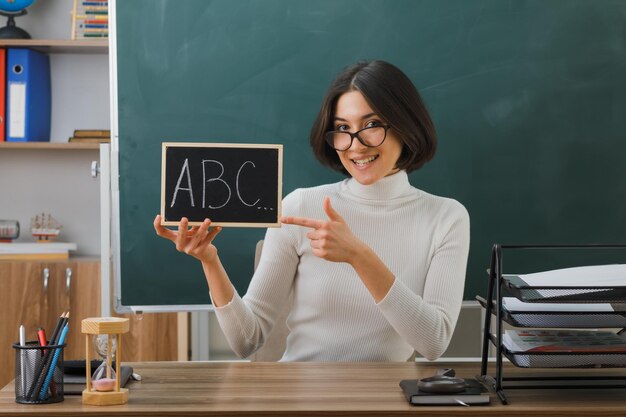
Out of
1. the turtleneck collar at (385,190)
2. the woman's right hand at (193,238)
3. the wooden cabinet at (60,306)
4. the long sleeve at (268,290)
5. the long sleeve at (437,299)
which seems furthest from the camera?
the wooden cabinet at (60,306)

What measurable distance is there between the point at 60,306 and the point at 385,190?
1652mm

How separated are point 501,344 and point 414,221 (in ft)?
2.19

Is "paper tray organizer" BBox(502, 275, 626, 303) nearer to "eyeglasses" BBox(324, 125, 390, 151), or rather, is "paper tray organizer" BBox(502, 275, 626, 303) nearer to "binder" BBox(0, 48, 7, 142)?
"eyeglasses" BBox(324, 125, 390, 151)

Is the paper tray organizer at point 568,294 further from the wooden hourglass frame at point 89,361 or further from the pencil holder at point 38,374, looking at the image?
the pencil holder at point 38,374

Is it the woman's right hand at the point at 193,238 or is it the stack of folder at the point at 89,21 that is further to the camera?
the stack of folder at the point at 89,21

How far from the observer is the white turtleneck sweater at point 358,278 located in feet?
6.22

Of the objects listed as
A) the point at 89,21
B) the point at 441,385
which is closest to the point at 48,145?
the point at 89,21

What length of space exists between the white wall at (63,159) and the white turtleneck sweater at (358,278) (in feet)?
5.90

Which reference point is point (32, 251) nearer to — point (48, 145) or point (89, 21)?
point (48, 145)

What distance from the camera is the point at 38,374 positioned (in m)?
1.33

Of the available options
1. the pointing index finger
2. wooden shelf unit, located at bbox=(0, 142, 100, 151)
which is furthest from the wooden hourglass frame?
wooden shelf unit, located at bbox=(0, 142, 100, 151)

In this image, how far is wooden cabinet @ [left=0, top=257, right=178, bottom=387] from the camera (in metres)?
3.21

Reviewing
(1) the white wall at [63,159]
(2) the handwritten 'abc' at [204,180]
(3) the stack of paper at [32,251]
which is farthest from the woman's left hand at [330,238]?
(1) the white wall at [63,159]

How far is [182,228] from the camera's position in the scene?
150 centimetres
